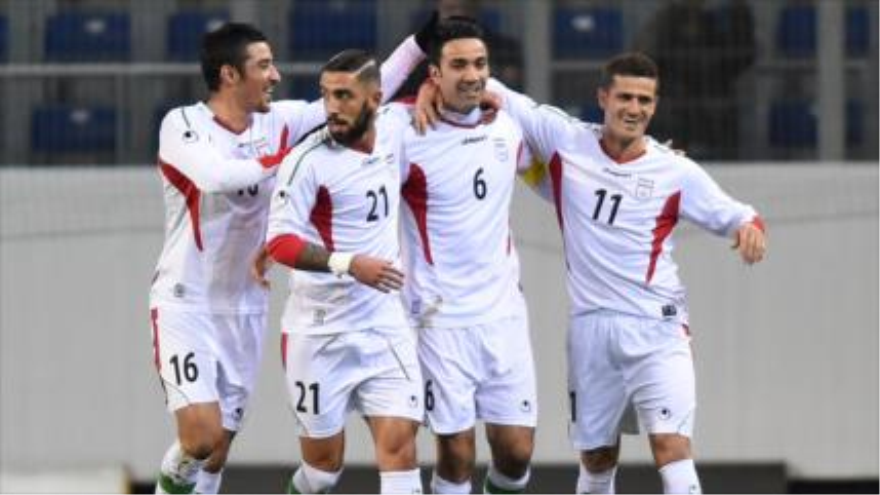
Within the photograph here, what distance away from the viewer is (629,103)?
14.5 metres

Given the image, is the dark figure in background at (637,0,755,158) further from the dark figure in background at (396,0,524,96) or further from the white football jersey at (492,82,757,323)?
the white football jersey at (492,82,757,323)

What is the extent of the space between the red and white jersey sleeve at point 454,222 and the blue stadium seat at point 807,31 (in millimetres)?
4297

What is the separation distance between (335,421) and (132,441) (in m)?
4.50

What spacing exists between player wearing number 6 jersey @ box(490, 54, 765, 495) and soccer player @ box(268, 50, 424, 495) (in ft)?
2.87

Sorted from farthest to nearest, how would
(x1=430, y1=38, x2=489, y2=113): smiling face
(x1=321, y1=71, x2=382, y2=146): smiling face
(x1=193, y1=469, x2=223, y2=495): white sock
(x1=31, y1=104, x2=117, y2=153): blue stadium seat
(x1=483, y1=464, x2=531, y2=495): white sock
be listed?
(x1=31, y1=104, x2=117, y2=153): blue stadium seat, (x1=193, y1=469, x2=223, y2=495): white sock, (x1=483, y1=464, x2=531, y2=495): white sock, (x1=430, y1=38, x2=489, y2=113): smiling face, (x1=321, y1=71, x2=382, y2=146): smiling face

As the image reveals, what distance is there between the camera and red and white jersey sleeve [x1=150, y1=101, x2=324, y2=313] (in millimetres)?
14555

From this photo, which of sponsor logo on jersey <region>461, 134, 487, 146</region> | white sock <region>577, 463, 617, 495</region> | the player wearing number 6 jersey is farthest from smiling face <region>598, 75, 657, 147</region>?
white sock <region>577, 463, 617, 495</region>

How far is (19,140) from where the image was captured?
1855 centimetres

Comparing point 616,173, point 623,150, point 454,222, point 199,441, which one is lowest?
point 199,441

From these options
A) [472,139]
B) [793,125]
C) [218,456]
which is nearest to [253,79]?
[472,139]

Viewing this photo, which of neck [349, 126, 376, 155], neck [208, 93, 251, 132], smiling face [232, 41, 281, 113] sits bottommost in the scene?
neck [349, 126, 376, 155]

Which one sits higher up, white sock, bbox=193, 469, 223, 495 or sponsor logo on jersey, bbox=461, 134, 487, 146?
sponsor logo on jersey, bbox=461, 134, 487, 146

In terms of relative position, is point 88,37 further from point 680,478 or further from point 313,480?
point 680,478

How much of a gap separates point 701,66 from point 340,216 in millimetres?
5014
